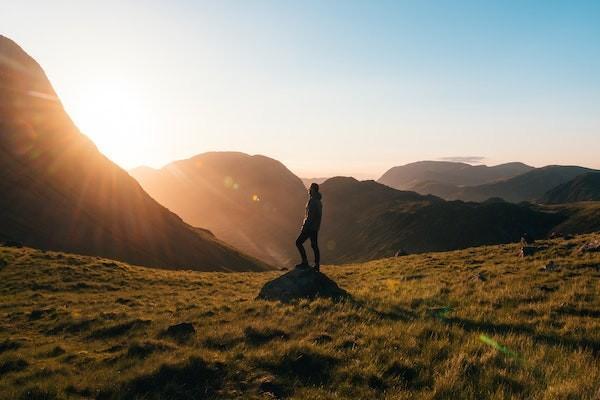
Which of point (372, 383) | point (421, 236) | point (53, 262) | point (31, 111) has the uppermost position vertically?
point (31, 111)

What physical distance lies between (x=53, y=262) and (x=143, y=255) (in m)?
47.7

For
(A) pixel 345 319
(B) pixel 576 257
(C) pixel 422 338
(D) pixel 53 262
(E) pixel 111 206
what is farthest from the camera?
(E) pixel 111 206

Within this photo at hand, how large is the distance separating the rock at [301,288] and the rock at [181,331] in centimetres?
456

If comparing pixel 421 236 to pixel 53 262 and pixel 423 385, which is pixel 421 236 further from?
pixel 423 385

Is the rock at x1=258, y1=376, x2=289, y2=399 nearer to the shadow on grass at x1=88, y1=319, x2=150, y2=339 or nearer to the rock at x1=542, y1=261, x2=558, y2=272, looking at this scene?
the shadow on grass at x1=88, y1=319, x2=150, y2=339

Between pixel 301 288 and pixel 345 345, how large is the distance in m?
7.45

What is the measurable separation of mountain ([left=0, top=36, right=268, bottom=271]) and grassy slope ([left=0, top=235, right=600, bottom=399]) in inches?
2278

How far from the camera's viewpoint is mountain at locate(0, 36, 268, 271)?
7081cm

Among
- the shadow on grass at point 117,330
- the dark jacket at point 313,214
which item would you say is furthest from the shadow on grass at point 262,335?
the dark jacket at point 313,214

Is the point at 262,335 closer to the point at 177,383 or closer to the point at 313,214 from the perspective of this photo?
the point at 177,383

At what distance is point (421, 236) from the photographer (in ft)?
589

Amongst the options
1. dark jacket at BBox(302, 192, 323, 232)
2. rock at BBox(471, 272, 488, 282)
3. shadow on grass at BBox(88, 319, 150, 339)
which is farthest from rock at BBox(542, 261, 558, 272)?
shadow on grass at BBox(88, 319, 150, 339)

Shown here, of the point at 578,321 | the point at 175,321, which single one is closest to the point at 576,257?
the point at 578,321

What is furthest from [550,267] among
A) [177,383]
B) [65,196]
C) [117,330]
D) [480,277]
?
[65,196]
